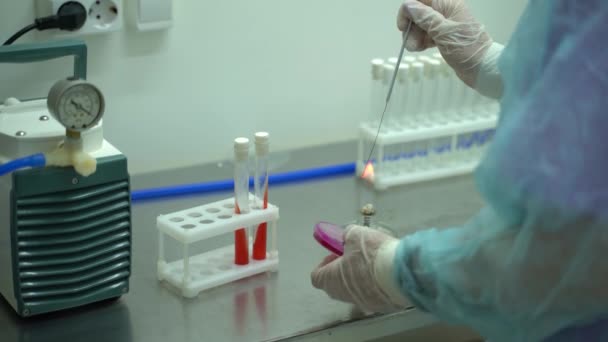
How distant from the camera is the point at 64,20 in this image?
1.77m

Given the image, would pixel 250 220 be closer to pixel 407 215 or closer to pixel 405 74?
pixel 407 215

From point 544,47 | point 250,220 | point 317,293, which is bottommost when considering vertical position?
point 317,293

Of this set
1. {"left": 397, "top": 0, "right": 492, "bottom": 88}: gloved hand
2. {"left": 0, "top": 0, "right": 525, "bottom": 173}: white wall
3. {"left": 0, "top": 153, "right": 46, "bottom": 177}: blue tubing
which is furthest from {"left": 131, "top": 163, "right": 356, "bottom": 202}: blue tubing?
{"left": 0, "top": 153, "right": 46, "bottom": 177}: blue tubing

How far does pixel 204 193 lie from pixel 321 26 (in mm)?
507

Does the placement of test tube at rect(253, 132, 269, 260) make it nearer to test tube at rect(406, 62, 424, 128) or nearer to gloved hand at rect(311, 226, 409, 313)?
gloved hand at rect(311, 226, 409, 313)

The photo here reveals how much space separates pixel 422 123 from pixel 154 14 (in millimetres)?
645

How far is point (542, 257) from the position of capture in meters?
1.08

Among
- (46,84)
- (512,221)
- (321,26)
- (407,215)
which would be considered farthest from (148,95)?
(512,221)

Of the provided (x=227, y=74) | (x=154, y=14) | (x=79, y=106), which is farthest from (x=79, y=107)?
(x=227, y=74)

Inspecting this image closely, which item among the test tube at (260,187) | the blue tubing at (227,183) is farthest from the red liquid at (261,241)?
the blue tubing at (227,183)

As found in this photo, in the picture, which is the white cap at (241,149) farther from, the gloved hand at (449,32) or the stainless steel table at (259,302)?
the gloved hand at (449,32)

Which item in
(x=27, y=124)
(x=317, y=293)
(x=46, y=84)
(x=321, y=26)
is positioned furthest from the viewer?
(x=321, y=26)

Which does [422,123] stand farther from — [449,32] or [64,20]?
[64,20]

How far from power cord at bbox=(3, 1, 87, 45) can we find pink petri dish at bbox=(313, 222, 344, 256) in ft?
2.07
